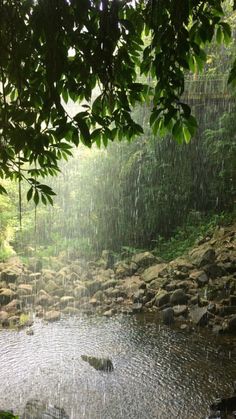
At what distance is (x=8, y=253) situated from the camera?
35.3 feet

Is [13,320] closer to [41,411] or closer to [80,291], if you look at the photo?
[80,291]

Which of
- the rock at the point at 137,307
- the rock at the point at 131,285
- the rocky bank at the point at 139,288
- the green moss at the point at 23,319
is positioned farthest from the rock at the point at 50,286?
the rock at the point at 137,307

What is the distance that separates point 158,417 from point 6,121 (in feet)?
12.4

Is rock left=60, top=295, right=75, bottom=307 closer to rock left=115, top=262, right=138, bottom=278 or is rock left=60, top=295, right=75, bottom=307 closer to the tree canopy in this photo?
rock left=115, top=262, right=138, bottom=278

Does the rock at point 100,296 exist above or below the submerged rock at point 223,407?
below

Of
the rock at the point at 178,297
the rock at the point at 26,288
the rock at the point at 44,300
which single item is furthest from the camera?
the rock at the point at 26,288

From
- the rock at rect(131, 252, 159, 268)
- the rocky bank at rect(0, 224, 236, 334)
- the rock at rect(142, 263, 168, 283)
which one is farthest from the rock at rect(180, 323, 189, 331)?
the rock at rect(131, 252, 159, 268)

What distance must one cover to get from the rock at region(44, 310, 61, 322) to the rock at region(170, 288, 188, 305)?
229 cm

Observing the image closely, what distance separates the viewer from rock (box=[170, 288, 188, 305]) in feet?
24.8

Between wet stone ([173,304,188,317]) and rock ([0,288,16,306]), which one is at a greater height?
wet stone ([173,304,188,317])

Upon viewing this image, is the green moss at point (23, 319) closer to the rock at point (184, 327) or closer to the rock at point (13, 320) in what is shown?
the rock at point (13, 320)

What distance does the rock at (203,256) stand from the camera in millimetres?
8602

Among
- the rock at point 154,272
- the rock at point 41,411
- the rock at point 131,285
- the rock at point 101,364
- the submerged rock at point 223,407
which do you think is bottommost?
the rock at point 131,285

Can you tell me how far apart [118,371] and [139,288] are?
3.37 metres
